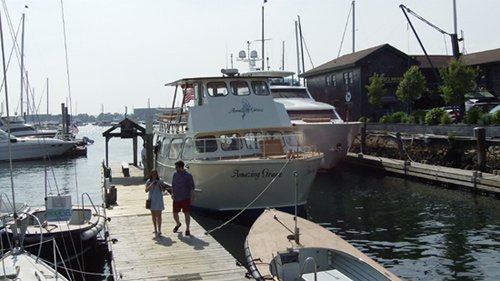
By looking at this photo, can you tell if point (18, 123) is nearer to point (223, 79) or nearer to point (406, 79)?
point (406, 79)

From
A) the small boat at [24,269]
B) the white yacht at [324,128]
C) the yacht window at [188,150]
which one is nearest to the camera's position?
the small boat at [24,269]

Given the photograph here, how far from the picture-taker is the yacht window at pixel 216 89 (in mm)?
20734

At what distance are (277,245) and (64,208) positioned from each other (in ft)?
19.8

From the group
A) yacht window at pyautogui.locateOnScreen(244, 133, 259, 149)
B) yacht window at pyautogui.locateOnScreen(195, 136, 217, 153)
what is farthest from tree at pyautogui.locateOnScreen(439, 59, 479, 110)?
yacht window at pyautogui.locateOnScreen(195, 136, 217, 153)

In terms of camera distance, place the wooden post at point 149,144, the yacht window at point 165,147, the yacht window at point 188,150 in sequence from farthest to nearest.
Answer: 1. the wooden post at point 149,144
2. the yacht window at point 165,147
3. the yacht window at point 188,150

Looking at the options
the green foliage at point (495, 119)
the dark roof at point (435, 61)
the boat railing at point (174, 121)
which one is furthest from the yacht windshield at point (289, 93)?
the dark roof at point (435, 61)

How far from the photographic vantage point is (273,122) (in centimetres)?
2056

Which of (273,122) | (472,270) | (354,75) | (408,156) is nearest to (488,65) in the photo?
(354,75)

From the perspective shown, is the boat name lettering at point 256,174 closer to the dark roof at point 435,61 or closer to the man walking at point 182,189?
the man walking at point 182,189

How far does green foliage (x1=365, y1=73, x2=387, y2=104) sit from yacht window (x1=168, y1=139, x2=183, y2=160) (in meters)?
23.8

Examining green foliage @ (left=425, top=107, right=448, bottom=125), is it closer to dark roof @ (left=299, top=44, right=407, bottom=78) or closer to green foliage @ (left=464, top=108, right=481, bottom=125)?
green foliage @ (left=464, top=108, right=481, bottom=125)

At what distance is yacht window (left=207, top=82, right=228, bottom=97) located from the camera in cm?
2073

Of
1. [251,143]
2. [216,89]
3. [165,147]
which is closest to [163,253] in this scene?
[251,143]

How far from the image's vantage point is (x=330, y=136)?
3006 cm
